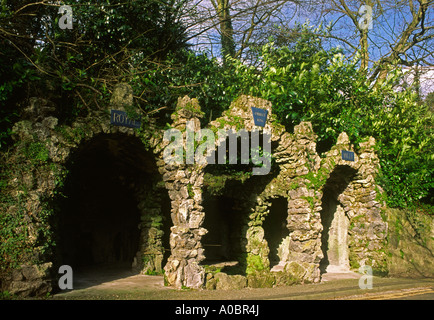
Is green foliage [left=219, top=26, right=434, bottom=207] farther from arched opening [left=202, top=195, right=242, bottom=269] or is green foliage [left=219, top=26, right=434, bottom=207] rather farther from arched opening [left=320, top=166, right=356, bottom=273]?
arched opening [left=202, top=195, right=242, bottom=269]

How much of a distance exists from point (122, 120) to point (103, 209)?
197 inches

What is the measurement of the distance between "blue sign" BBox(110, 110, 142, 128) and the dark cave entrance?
4.88ft

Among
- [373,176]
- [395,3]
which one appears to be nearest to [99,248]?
[373,176]

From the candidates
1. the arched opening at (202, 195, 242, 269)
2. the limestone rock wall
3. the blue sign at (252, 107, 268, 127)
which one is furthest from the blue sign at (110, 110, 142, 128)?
the arched opening at (202, 195, 242, 269)

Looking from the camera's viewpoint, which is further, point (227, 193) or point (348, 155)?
point (348, 155)

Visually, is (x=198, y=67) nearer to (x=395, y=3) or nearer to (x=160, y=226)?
(x=160, y=226)

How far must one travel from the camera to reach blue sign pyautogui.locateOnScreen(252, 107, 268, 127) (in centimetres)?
1066

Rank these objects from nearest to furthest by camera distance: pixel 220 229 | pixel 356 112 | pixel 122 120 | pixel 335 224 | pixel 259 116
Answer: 1. pixel 122 120
2. pixel 259 116
3. pixel 356 112
4. pixel 220 229
5. pixel 335 224

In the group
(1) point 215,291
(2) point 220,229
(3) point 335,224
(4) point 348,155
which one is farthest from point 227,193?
(3) point 335,224

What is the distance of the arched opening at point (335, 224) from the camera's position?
13670mm

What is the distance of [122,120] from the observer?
359 inches

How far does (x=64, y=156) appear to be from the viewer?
8.36 metres

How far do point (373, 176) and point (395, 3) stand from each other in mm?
9430

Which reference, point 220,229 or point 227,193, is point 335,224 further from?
point 227,193
